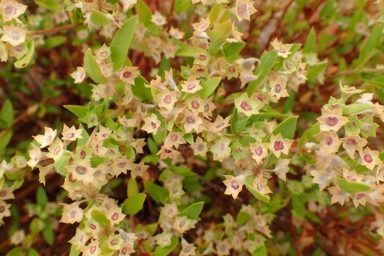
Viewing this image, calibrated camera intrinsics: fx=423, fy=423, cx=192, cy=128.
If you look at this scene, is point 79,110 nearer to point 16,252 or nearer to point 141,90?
point 141,90

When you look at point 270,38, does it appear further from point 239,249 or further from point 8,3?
point 8,3

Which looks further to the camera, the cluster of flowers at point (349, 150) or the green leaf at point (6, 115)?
the green leaf at point (6, 115)

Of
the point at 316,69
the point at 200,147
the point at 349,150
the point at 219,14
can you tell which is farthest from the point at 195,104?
the point at 316,69

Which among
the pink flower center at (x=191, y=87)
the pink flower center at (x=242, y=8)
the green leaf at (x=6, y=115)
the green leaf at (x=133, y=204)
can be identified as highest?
the pink flower center at (x=242, y=8)

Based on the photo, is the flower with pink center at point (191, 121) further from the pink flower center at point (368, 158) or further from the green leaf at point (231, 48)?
the pink flower center at point (368, 158)

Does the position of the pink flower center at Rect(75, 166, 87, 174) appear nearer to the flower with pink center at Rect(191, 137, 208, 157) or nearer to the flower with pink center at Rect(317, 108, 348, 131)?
the flower with pink center at Rect(191, 137, 208, 157)

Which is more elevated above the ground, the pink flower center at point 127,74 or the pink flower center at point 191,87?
the pink flower center at point 191,87

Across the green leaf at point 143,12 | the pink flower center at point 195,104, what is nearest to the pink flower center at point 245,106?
the pink flower center at point 195,104
